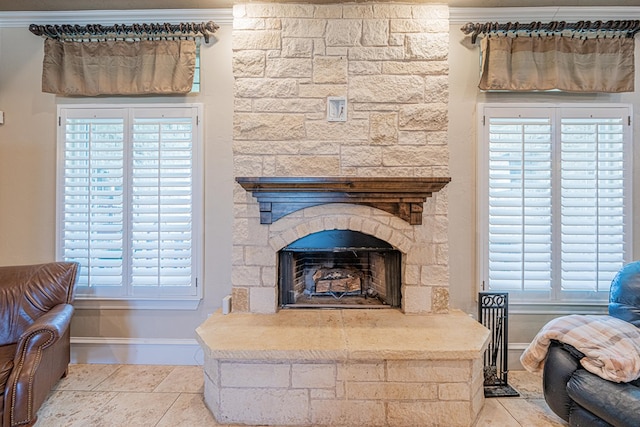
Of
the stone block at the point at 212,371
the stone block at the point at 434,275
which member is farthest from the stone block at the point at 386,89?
the stone block at the point at 212,371

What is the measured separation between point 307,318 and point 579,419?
5.69ft

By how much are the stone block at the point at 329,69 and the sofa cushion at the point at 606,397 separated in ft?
8.13

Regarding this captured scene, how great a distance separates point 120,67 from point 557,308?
422 centimetres

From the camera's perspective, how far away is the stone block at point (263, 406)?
2.01 metres

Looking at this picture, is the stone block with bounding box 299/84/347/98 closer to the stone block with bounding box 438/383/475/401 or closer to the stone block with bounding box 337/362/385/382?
the stone block with bounding box 337/362/385/382

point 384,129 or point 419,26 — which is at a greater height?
point 419,26

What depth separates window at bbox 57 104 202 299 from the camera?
2764mm

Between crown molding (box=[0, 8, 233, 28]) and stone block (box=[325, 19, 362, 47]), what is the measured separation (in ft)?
3.02

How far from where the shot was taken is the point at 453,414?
201cm

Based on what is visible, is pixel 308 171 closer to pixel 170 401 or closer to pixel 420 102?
pixel 420 102

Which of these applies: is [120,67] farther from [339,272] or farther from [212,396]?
[212,396]

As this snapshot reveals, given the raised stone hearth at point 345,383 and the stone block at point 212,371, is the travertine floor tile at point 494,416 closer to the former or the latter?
the raised stone hearth at point 345,383

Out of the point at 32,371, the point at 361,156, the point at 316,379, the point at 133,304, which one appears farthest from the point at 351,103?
the point at 32,371

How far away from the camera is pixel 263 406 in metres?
2.02
